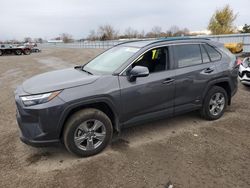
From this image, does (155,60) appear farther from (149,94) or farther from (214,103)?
(214,103)

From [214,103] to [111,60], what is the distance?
2291 millimetres

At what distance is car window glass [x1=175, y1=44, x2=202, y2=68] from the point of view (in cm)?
417

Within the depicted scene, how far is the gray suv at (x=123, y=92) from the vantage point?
3191mm

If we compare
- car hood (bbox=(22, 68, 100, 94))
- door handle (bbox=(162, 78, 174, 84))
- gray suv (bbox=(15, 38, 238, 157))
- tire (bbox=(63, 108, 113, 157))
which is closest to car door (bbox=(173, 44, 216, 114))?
gray suv (bbox=(15, 38, 238, 157))

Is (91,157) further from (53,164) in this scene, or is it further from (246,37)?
(246,37)

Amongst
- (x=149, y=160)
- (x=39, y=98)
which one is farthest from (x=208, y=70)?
(x=39, y=98)

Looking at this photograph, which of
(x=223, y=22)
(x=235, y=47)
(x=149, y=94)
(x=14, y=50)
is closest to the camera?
(x=149, y=94)

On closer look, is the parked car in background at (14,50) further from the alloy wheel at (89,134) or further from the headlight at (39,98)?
the alloy wheel at (89,134)

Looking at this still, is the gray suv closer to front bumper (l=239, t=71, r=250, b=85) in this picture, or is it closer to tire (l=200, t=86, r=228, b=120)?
tire (l=200, t=86, r=228, b=120)

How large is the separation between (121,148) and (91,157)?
0.52 metres

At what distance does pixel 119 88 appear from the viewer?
3.51 meters

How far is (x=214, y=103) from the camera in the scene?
4.72 meters

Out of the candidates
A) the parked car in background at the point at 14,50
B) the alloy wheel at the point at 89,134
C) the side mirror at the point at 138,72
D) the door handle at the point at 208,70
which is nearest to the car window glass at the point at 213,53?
the door handle at the point at 208,70

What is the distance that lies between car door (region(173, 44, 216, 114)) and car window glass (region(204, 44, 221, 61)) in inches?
3.4
